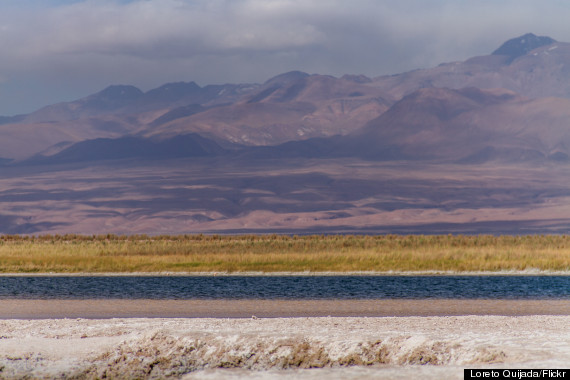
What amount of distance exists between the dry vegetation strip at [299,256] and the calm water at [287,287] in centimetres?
361

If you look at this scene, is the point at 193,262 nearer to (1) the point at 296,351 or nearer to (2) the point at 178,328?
(2) the point at 178,328

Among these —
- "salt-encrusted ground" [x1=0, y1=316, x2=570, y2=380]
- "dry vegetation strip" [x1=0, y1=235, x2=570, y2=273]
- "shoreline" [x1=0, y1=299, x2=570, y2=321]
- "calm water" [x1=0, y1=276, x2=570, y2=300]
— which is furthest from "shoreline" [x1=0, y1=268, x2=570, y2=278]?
"salt-encrusted ground" [x1=0, y1=316, x2=570, y2=380]

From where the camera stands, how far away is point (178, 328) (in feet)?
72.9

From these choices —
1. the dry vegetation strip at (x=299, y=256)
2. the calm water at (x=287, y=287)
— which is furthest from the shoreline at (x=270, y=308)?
the dry vegetation strip at (x=299, y=256)

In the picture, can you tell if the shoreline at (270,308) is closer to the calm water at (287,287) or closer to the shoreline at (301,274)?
the calm water at (287,287)

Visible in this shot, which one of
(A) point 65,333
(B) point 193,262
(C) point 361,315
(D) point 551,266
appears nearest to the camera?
(A) point 65,333

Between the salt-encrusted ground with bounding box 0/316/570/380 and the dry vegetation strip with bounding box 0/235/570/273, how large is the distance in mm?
29130

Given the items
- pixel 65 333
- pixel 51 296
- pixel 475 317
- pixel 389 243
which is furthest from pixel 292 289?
pixel 389 243

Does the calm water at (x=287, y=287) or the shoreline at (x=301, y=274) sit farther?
the shoreline at (x=301, y=274)

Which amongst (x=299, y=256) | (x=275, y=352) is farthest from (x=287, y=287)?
(x=275, y=352)

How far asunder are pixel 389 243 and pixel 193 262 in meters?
17.4

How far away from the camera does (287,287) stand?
132 feet

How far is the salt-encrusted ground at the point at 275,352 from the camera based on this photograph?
17.3 m

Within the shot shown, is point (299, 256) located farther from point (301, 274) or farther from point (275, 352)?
point (275, 352)
